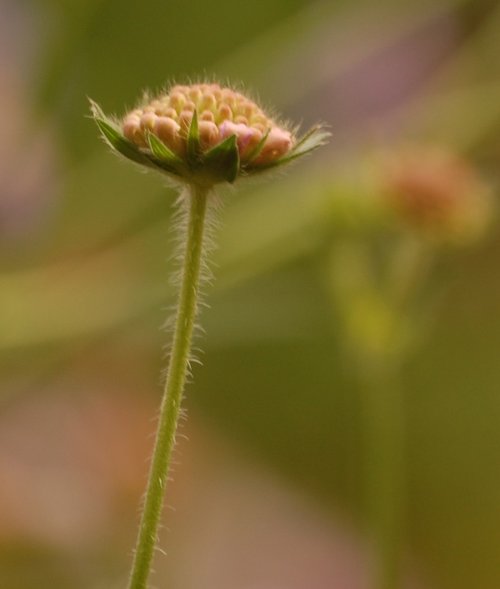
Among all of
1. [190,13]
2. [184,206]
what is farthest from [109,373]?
[184,206]

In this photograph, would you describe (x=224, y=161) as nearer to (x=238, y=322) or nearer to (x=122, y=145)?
(x=122, y=145)

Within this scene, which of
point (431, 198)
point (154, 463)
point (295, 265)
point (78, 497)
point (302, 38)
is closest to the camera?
point (154, 463)

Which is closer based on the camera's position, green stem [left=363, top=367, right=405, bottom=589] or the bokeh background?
green stem [left=363, top=367, right=405, bottom=589]

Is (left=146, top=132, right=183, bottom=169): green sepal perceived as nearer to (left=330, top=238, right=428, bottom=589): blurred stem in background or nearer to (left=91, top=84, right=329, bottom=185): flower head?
(left=91, top=84, right=329, bottom=185): flower head

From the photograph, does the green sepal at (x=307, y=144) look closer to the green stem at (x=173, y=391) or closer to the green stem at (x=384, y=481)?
the green stem at (x=173, y=391)

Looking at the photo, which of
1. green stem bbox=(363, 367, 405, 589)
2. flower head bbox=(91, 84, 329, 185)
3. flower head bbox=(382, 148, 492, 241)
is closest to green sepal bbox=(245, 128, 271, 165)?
flower head bbox=(91, 84, 329, 185)

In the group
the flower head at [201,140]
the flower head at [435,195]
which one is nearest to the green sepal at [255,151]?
the flower head at [201,140]

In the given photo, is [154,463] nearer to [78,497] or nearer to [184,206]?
[184,206]
